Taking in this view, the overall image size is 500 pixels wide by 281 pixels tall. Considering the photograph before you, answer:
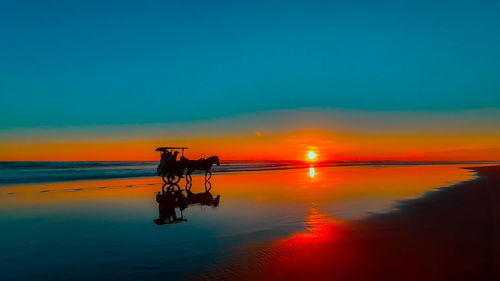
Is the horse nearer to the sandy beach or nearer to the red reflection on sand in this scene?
the sandy beach

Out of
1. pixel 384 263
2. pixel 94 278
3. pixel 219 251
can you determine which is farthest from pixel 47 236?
pixel 384 263

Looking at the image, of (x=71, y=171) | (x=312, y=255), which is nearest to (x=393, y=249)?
(x=312, y=255)

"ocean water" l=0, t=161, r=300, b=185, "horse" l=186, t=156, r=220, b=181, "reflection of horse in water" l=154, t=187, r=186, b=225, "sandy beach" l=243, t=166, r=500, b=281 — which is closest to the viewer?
"sandy beach" l=243, t=166, r=500, b=281

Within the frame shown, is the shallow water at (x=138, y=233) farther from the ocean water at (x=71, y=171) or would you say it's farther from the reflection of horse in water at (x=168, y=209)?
the ocean water at (x=71, y=171)

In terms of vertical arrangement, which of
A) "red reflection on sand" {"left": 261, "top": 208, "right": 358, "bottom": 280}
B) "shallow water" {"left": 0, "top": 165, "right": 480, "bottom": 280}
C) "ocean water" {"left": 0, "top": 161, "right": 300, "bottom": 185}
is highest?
"ocean water" {"left": 0, "top": 161, "right": 300, "bottom": 185}

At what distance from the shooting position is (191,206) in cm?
1588

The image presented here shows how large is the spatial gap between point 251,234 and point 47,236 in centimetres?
592

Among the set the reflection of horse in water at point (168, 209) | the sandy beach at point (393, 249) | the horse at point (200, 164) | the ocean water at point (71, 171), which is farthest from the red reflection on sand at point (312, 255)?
the ocean water at point (71, 171)

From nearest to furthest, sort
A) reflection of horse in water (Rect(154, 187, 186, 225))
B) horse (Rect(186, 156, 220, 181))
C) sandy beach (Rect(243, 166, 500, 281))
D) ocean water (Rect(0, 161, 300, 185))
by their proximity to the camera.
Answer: sandy beach (Rect(243, 166, 500, 281)) < reflection of horse in water (Rect(154, 187, 186, 225)) < horse (Rect(186, 156, 220, 181)) < ocean water (Rect(0, 161, 300, 185))

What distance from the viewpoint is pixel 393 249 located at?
27.0ft

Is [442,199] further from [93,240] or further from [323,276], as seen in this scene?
[93,240]

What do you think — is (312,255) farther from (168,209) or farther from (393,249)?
(168,209)

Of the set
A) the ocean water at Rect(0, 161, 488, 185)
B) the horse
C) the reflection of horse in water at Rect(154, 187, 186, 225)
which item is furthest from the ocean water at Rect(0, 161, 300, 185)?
the reflection of horse in water at Rect(154, 187, 186, 225)

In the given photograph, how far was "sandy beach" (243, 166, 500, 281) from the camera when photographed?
21.7 ft
